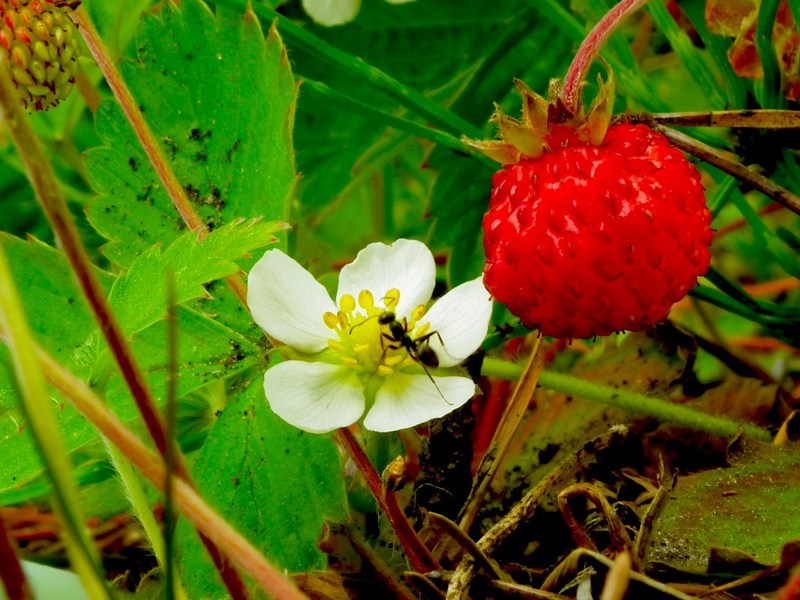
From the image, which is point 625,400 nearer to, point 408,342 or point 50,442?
point 408,342

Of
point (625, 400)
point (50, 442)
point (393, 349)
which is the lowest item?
point (625, 400)

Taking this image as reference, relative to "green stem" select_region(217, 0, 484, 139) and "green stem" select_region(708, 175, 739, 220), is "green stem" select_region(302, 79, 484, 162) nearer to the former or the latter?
"green stem" select_region(217, 0, 484, 139)

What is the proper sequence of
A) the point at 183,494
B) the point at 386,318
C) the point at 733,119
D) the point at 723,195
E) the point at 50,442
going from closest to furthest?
1. the point at 50,442
2. the point at 183,494
3. the point at 386,318
4. the point at 733,119
5. the point at 723,195

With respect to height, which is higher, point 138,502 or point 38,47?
point 38,47

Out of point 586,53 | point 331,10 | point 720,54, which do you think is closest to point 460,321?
point 586,53

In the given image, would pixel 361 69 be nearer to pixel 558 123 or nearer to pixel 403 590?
pixel 558 123

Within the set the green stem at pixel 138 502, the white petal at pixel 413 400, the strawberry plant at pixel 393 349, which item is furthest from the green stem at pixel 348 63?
the green stem at pixel 138 502

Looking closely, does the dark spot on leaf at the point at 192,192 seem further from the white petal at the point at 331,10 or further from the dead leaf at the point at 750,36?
the dead leaf at the point at 750,36

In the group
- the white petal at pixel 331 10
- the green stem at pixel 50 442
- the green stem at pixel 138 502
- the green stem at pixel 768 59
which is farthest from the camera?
the white petal at pixel 331 10
